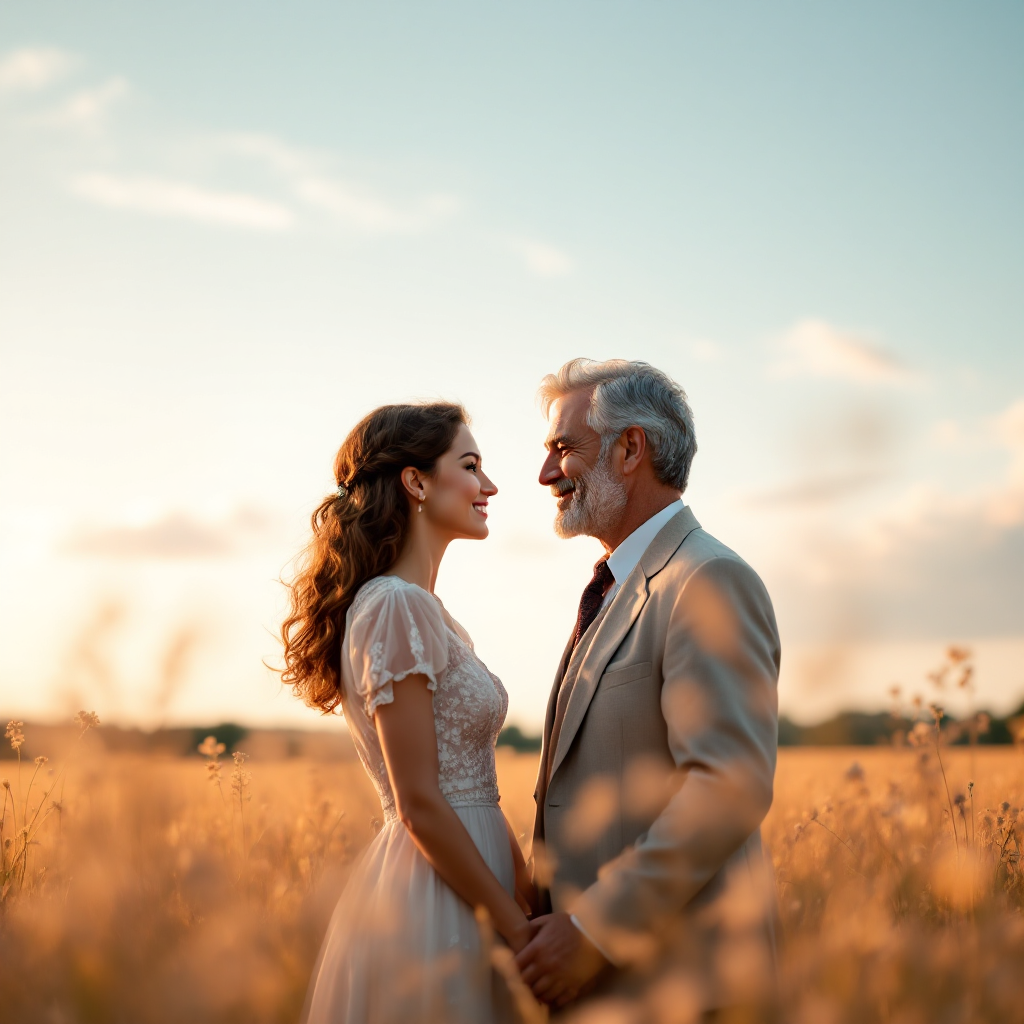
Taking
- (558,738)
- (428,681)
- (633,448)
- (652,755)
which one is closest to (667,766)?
(652,755)

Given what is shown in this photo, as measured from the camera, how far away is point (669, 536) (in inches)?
137

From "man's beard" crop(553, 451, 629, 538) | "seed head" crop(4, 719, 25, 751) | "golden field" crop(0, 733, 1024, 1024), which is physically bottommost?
"golden field" crop(0, 733, 1024, 1024)

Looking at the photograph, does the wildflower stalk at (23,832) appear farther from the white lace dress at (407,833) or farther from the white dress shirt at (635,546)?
the white dress shirt at (635,546)

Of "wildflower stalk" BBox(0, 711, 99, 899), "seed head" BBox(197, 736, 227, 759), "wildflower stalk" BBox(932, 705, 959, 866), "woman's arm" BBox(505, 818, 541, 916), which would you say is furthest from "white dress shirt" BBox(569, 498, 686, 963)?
"wildflower stalk" BBox(0, 711, 99, 899)

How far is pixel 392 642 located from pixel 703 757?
3.52 feet

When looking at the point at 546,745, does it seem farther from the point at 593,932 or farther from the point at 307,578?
the point at 307,578

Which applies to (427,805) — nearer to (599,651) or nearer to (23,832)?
(599,651)

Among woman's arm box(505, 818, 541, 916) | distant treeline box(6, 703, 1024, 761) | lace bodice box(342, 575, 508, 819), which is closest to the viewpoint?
distant treeline box(6, 703, 1024, 761)

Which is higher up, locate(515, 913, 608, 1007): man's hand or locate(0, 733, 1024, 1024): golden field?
locate(0, 733, 1024, 1024): golden field

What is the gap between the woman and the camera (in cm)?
292

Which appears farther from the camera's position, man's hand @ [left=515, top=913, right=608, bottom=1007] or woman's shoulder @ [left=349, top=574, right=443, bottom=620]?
woman's shoulder @ [left=349, top=574, right=443, bottom=620]

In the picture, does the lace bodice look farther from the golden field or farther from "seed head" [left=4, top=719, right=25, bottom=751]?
"seed head" [left=4, top=719, right=25, bottom=751]

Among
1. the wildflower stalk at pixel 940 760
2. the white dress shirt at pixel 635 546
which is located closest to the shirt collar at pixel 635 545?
the white dress shirt at pixel 635 546

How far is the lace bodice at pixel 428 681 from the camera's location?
3086 millimetres
